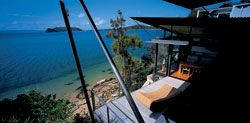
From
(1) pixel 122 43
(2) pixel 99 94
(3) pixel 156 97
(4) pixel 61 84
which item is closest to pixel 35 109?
(3) pixel 156 97

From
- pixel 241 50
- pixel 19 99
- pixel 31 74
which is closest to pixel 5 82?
pixel 31 74

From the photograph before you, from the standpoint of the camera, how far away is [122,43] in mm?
17828

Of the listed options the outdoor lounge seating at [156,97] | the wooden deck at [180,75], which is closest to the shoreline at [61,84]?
the wooden deck at [180,75]

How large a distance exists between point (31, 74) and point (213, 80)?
28616 millimetres

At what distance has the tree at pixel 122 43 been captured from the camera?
1537 centimetres

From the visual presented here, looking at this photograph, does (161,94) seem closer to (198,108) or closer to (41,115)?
(198,108)

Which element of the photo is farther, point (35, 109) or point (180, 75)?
point (180, 75)

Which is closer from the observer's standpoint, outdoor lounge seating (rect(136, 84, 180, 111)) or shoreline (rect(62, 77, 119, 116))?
outdoor lounge seating (rect(136, 84, 180, 111))

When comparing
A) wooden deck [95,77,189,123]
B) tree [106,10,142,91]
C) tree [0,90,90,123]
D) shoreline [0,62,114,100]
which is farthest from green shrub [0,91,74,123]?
shoreline [0,62,114,100]

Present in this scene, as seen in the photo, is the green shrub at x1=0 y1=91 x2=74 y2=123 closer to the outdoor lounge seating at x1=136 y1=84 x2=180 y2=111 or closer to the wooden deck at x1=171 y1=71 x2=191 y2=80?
the outdoor lounge seating at x1=136 y1=84 x2=180 y2=111

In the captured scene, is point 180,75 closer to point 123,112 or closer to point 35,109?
point 123,112

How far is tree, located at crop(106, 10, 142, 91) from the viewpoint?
15.4 meters

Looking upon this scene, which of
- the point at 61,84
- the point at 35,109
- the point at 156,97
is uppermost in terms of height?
the point at 156,97

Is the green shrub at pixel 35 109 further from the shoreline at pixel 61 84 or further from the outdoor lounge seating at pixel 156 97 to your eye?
the shoreline at pixel 61 84
